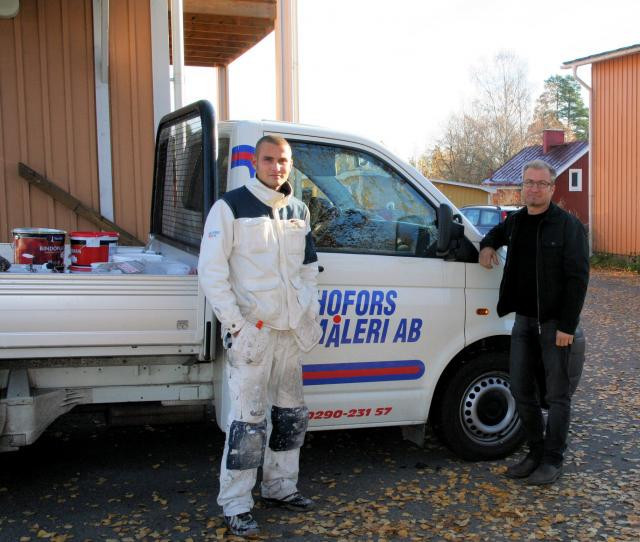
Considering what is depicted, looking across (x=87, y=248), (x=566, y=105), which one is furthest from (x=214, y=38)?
(x=566, y=105)

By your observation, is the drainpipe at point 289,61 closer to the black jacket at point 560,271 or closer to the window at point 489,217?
the black jacket at point 560,271

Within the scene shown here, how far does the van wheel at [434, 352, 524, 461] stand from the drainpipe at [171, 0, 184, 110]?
3.82 m

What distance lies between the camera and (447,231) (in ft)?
14.1

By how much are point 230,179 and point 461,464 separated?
7.66 feet

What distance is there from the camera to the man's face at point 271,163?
11.9 ft

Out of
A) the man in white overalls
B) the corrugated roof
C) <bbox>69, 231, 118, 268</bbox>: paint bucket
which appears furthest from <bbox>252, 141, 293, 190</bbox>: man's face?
the corrugated roof

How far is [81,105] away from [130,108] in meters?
0.47

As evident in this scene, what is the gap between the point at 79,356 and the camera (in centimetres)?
370

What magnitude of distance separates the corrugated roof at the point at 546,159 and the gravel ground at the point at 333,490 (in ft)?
99.7

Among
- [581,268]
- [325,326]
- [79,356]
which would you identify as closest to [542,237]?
[581,268]

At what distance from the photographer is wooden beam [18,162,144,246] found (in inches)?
280

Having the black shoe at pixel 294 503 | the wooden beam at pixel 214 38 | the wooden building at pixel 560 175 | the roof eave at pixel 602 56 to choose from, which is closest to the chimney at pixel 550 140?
the wooden building at pixel 560 175

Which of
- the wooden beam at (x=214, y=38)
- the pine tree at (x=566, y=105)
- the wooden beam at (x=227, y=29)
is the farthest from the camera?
the pine tree at (x=566, y=105)

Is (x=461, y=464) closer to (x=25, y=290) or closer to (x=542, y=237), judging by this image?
(x=542, y=237)
